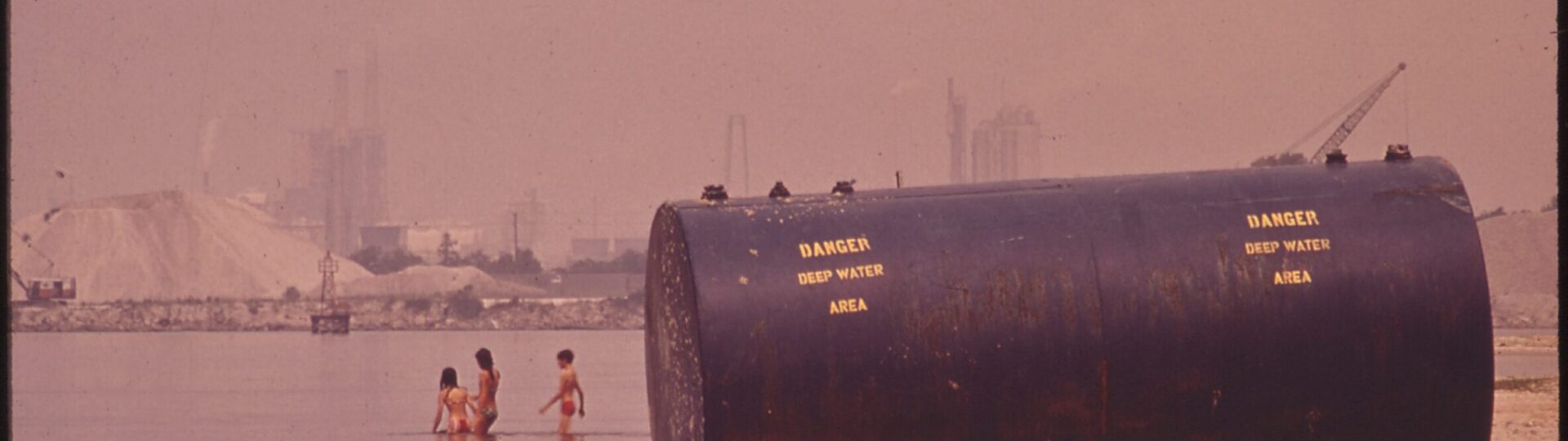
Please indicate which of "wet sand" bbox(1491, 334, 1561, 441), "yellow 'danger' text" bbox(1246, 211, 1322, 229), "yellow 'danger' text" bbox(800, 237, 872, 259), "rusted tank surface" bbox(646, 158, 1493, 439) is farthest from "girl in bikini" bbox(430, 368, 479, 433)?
"yellow 'danger' text" bbox(1246, 211, 1322, 229)

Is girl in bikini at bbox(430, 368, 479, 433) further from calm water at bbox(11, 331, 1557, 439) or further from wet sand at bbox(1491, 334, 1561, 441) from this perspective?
wet sand at bbox(1491, 334, 1561, 441)

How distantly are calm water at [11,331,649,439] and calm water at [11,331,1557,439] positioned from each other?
0.10 meters

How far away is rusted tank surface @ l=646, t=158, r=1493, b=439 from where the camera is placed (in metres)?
14.2

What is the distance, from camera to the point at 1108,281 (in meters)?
14.5

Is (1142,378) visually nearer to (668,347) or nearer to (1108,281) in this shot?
(1108,281)

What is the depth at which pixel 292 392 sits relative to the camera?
83125 mm

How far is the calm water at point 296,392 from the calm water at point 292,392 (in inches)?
4.0

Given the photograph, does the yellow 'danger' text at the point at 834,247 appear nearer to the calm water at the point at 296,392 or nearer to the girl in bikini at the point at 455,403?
the girl in bikini at the point at 455,403

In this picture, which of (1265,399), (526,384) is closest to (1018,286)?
(1265,399)

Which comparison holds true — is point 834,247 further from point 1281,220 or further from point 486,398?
point 486,398

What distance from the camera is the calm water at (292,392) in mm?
52938

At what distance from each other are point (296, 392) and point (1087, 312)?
71621 millimetres

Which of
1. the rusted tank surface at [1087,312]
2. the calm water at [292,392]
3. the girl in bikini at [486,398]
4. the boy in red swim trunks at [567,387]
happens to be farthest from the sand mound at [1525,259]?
the rusted tank surface at [1087,312]

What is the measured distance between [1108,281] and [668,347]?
2929 millimetres
